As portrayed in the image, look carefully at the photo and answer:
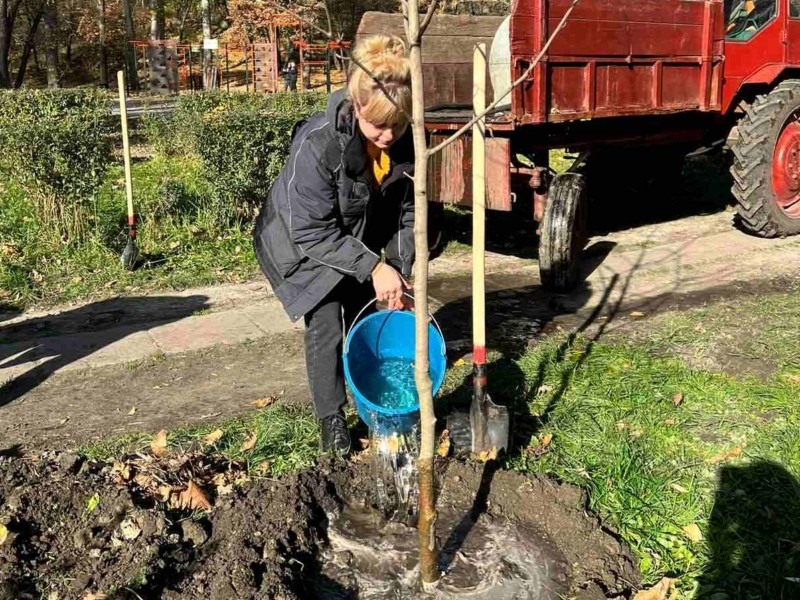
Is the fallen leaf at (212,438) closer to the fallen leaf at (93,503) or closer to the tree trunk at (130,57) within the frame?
the fallen leaf at (93,503)

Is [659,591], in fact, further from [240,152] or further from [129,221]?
[240,152]

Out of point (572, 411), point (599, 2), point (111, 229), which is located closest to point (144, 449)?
point (572, 411)

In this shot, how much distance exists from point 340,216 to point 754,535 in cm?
197

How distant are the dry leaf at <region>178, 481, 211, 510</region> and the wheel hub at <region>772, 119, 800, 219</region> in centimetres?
651

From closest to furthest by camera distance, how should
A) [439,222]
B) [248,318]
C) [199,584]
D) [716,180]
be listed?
[199,584], [248,318], [439,222], [716,180]

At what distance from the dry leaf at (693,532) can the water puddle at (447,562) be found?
481 millimetres

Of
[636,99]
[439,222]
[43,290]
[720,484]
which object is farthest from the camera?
[439,222]

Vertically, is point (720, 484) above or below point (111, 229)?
below

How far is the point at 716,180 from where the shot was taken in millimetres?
10984

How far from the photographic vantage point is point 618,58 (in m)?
6.39

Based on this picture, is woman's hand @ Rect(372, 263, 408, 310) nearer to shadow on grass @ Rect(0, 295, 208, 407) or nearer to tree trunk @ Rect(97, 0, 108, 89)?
shadow on grass @ Rect(0, 295, 208, 407)

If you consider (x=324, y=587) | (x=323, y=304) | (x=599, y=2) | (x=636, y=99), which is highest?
(x=599, y=2)

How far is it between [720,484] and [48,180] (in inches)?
225

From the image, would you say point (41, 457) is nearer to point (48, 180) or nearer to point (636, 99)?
point (48, 180)
